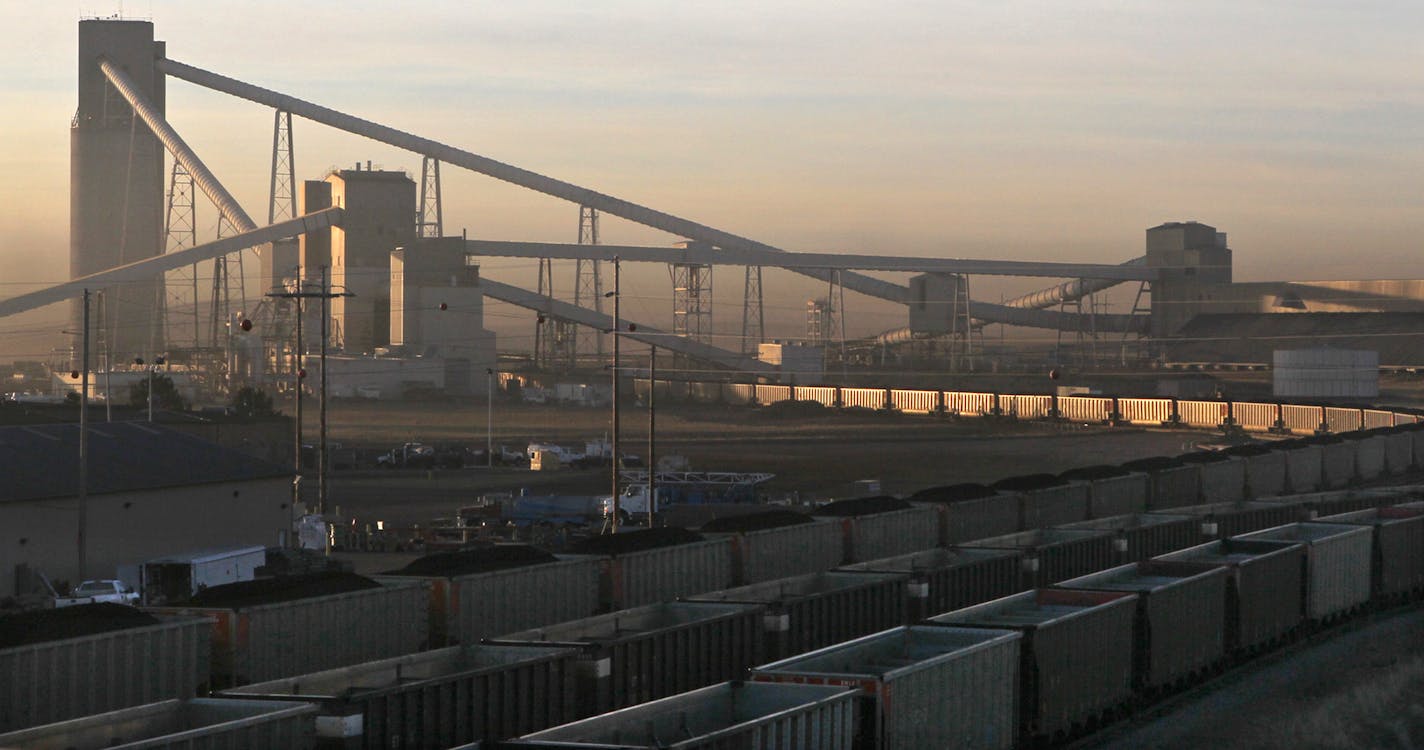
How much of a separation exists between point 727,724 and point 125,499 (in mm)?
32541

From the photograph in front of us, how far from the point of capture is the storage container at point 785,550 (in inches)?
1262

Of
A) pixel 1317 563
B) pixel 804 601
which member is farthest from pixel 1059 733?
pixel 1317 563

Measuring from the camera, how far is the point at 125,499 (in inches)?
1767

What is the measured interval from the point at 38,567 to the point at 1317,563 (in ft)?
101

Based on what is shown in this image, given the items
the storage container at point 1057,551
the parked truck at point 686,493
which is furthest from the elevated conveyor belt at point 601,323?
the storage container at point 1057,551

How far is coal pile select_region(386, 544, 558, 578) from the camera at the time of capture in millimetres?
25906

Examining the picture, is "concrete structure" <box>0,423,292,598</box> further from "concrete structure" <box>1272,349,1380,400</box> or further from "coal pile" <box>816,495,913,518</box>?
"concrete structure" <box>1272,349,1380,400</box>

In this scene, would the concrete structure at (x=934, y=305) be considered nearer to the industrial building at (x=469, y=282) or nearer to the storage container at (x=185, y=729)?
the industrial building at (x=469, y=282)

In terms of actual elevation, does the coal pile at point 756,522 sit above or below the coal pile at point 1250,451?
below

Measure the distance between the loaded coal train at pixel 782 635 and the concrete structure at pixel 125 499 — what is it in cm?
1947

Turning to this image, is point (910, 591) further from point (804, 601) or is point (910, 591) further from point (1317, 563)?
point (1317, 563)

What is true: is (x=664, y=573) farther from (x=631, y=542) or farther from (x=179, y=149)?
(x=179, y=149)

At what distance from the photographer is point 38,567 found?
4209 cm

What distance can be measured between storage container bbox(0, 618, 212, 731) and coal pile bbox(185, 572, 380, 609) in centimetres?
120
